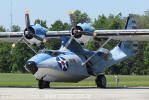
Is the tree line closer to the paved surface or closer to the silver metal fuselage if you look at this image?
the silver metal fuselage

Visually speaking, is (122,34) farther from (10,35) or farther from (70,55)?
(10,35)

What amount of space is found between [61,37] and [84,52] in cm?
189

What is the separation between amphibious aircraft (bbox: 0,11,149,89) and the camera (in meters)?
30.4

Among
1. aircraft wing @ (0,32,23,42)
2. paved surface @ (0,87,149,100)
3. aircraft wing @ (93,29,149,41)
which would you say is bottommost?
paved surface @ (0,87,149,100)

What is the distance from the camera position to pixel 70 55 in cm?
3184

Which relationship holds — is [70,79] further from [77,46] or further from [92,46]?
[92,46]

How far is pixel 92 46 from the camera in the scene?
71.6 metres

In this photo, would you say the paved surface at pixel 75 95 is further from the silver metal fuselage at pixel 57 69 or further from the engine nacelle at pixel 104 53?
the engine nacelle at pixel 104 53

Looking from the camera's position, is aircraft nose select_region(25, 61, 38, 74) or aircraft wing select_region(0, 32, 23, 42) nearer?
aircraft nose select_region(25, 61, 38, 74)

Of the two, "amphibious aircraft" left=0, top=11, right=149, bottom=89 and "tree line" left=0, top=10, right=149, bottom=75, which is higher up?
"amphibious aircraft" left=0, top=11, right=149, bottom=89

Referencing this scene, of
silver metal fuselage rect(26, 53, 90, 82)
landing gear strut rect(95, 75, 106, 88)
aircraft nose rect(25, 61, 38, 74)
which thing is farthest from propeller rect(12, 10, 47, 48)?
landing gear strut rect(95, 75, 106, 88)

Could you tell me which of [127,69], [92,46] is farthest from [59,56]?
[127,69]

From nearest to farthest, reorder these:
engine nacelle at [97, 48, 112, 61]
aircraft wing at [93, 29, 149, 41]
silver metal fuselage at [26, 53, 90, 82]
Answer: silver metal fuselage at [26, 53, 90, 82]
aircraft wing at [93, 29, 149, 41]
engine nacelle at [97, 48, 112, 61]

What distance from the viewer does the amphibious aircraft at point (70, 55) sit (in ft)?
99.6
